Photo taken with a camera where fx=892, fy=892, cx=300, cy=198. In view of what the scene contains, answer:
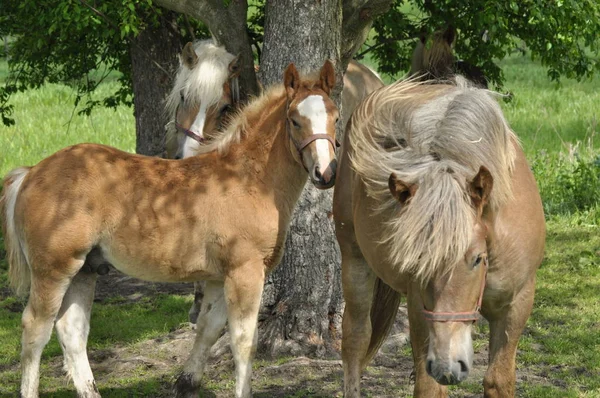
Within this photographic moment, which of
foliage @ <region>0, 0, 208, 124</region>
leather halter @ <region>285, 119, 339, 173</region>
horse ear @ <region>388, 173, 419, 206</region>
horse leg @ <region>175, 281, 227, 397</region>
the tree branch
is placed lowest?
horse leg @ <region>175, 281, 227, 397</region>

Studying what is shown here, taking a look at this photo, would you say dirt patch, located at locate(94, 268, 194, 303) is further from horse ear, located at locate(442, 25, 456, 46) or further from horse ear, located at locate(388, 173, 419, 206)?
horse ear, located at locate(388, 173, 419, 206)

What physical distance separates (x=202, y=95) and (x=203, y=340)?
1.73m

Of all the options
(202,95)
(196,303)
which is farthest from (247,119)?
Answer: (196,303)

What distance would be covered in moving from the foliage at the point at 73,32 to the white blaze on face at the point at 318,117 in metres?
1.85

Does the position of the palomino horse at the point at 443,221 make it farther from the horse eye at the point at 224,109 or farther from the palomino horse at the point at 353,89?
the palomino horse at the point at 353,89

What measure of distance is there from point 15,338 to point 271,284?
2.01m

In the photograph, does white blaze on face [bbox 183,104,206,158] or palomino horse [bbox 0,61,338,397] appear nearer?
palomino horse [bbox 0,61,338,397]

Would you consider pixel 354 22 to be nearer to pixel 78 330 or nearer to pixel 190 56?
pixel 190 56

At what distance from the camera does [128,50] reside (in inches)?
341

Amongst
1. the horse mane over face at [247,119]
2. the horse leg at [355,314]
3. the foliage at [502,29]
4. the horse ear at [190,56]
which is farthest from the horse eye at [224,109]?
the foliage at [502,29]

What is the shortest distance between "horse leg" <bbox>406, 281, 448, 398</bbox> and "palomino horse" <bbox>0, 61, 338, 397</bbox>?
92 centimetres

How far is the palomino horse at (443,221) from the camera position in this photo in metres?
3.65

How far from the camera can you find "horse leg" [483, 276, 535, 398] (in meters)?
4.21

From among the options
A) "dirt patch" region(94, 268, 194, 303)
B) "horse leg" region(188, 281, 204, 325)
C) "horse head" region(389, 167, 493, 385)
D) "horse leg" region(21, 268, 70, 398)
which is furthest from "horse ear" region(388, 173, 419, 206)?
"dirt patch" region(94, 268, 194, 303)
